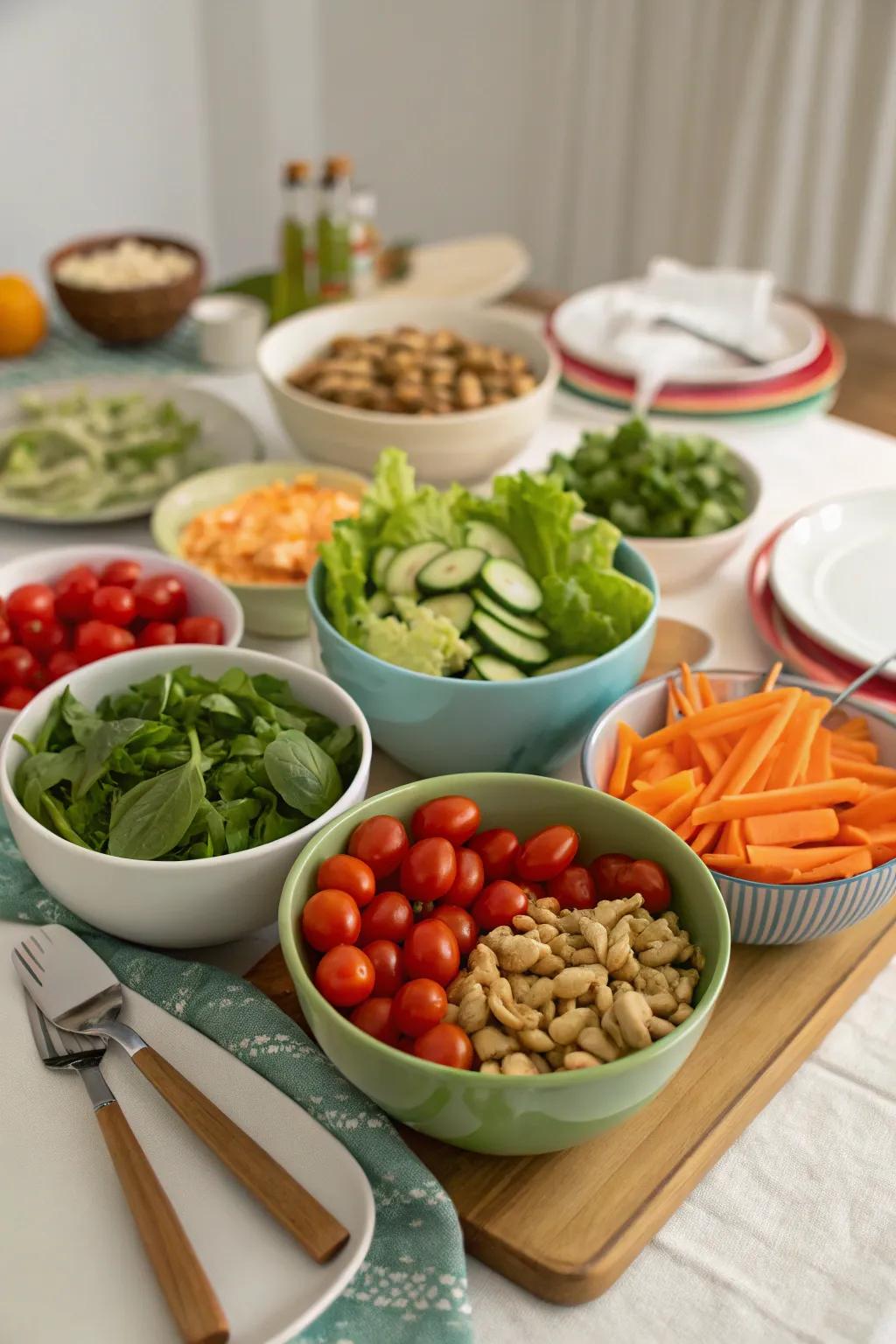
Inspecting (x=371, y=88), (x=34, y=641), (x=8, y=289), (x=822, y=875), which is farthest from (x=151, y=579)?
(x=371, y=88)

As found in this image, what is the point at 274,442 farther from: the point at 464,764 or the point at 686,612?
the point at 464,764

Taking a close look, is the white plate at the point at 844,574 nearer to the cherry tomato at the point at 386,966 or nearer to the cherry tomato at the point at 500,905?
the cherry tomato at the point at 500,905

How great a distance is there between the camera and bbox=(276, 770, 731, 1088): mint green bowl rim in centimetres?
88

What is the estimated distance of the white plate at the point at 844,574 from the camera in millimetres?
1563

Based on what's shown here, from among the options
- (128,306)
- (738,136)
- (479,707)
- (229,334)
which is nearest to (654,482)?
(479,707)

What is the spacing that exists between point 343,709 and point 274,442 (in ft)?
3.32

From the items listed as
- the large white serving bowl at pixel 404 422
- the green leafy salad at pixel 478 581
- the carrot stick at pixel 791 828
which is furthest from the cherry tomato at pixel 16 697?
the carrot stick at pixel 791 828

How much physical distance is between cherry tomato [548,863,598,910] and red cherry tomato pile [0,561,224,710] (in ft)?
1.78

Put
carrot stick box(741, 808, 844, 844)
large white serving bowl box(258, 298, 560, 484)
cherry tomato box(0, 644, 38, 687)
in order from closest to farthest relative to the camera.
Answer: carrot stick box(741, 808, 844, 844) → cherry tomato box(0, 644, 38, 687) → large white serving bowl box(258, 298, 560, 484)

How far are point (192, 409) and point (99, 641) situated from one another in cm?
80

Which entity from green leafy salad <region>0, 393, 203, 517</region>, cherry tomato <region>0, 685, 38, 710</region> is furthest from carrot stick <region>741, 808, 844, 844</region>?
green leafy salad <region>0, 393, 203, 517</region>

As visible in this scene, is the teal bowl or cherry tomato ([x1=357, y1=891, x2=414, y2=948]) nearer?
Result: cherry tomato ([x1=357, y1=891, x2=414, y2=948])

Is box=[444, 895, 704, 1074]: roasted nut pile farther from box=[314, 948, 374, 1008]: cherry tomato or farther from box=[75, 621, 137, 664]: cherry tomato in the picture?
box=[75, 621, 137, 664]: cherry tomato

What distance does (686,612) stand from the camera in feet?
5.63
